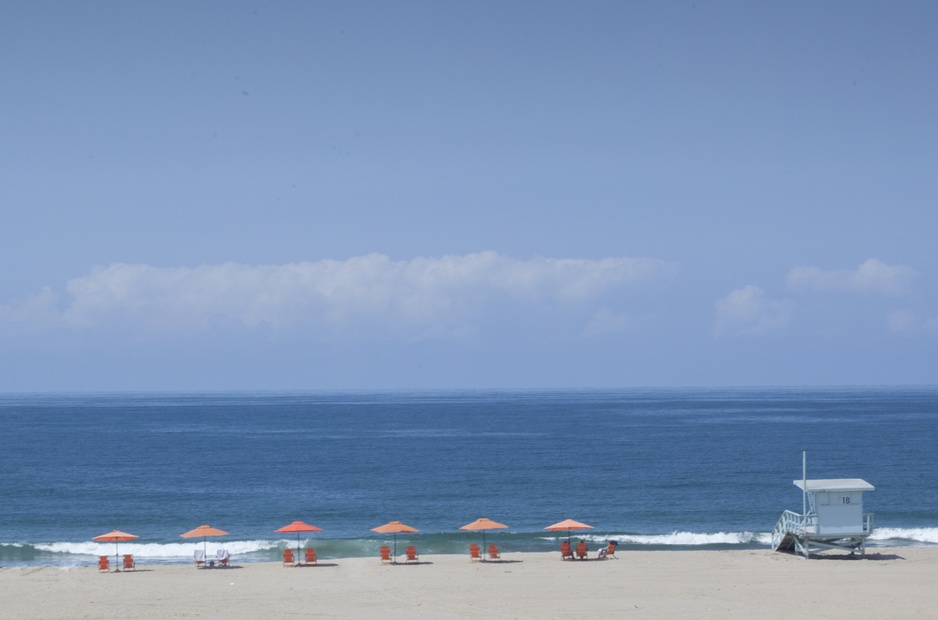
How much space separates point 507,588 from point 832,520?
49.3ft

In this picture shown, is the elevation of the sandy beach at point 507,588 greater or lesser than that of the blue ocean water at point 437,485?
greater

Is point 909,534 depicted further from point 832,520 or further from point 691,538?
point 691,538

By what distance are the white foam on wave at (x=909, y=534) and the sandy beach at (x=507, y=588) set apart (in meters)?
5.73

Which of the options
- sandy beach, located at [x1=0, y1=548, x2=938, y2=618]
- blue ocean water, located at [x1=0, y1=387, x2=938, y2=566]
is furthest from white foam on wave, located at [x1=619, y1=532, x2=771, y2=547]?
sandy beach, located at [x1=0, y1=548, x2=938, y2=618]

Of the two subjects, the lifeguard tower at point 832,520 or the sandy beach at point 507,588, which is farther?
the lifeguard tower at point 832,520

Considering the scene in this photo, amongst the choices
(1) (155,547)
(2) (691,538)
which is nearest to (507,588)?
(2) (691,538)

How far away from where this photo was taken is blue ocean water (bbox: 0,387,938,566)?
162 feet

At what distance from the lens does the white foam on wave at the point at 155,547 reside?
149 ft

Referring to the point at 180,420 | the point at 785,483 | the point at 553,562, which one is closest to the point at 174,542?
the point at 553,562

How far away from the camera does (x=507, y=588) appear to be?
33875mm

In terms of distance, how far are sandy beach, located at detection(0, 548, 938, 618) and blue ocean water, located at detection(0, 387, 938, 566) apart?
6370 mm

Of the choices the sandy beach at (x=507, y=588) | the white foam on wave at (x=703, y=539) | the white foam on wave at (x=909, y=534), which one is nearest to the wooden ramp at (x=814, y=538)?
the sandy beach at (x=507, y=588)

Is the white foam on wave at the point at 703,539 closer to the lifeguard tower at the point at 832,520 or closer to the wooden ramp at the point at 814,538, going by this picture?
the wooden ramp at the point at 814,538

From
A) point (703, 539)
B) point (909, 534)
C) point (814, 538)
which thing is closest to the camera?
point (814, 538)
